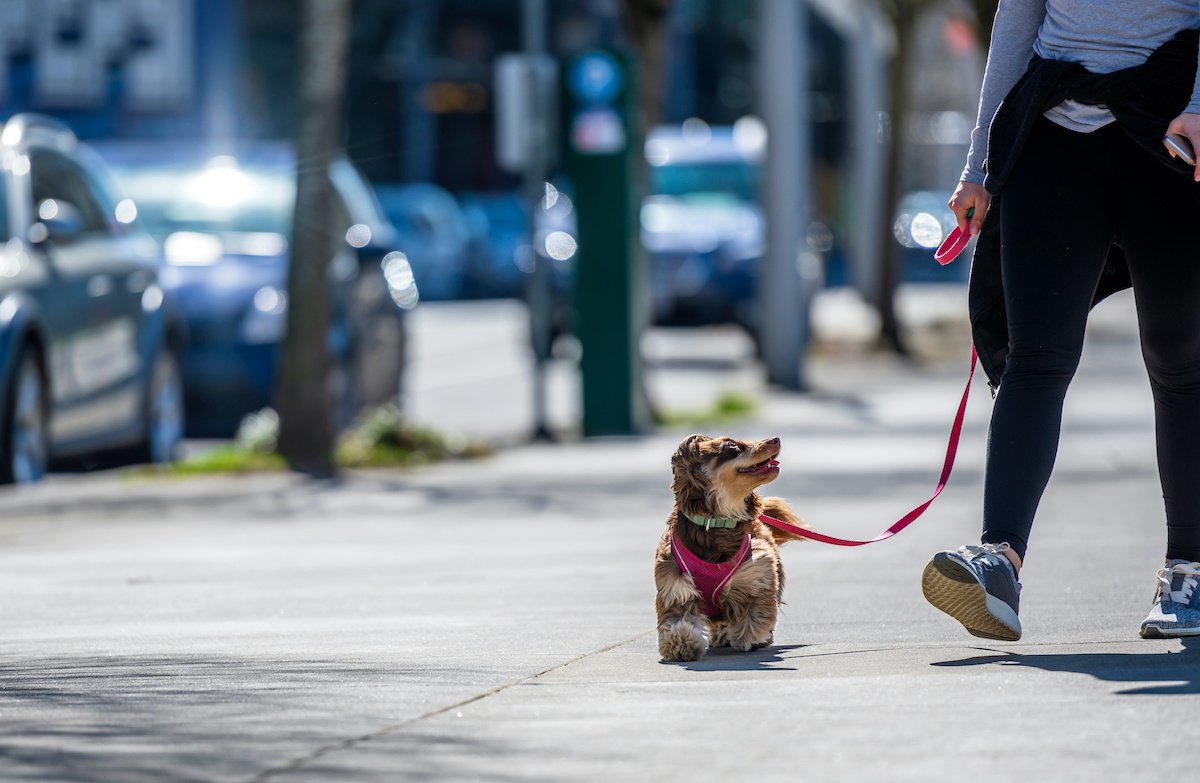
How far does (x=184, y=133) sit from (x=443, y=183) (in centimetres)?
2853

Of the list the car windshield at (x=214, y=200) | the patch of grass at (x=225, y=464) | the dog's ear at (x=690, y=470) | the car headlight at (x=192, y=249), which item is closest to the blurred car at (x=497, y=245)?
the car windshield at (x=214, y=200)

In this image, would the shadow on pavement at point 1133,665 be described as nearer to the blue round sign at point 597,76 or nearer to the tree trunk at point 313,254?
the tree trunk at point 313,254

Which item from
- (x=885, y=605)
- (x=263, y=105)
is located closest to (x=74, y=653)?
(x=885, y=605)

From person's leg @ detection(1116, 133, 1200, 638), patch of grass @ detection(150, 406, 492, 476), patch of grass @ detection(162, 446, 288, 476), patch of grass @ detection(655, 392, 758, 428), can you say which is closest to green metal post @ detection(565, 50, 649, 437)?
patch of grass @ detection(655, 392, 758, 428)

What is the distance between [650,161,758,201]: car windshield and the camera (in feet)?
95.8

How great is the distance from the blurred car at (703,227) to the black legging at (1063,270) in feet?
62.5

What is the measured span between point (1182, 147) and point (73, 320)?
666 centimetres

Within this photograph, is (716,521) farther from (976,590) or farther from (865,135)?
(865,135)

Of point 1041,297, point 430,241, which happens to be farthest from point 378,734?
point 430,241

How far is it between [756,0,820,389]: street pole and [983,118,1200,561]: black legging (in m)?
13.0

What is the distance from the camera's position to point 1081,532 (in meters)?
7.81

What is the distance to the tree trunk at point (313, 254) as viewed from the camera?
36.8ft

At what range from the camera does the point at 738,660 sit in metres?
4.91

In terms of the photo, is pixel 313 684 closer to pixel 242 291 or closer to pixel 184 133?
pixel 242 291
